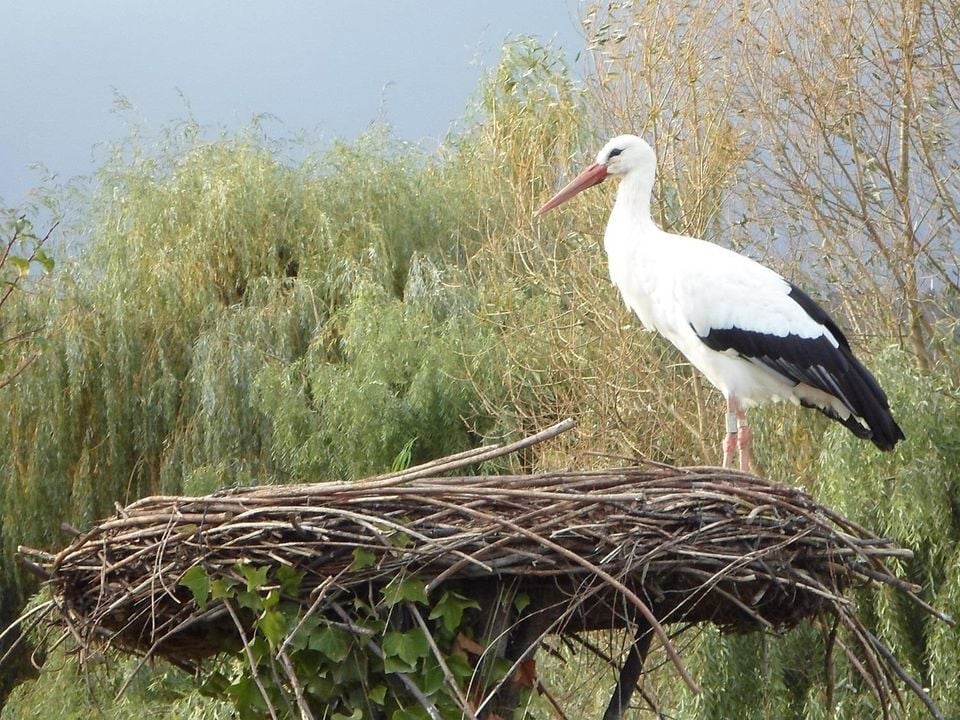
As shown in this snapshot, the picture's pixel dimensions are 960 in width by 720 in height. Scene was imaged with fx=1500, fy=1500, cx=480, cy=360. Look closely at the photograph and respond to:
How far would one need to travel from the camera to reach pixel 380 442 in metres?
10.4

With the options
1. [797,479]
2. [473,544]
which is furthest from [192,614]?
[797,479]

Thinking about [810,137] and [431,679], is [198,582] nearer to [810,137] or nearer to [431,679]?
[431,679]

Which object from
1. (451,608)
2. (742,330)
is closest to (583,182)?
(742,330)

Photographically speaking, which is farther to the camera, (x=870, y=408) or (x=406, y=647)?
(x=870, y=408)

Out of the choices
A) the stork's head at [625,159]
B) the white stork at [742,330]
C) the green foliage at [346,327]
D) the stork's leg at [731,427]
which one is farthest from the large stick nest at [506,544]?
the green foliage at [346,327]

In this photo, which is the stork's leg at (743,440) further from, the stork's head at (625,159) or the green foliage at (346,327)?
the green foliage at (346,327)

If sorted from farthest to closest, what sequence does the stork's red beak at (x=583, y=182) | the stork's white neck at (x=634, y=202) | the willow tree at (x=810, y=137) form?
the willow tree at (x=810, y=137) → the stork's red beak at (x=583, y=182) → the stork's white neck at (x=634, y=202)

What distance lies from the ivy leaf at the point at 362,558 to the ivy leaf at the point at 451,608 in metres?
0.28

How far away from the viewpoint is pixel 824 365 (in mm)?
5469

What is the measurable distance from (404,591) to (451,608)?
0.24m

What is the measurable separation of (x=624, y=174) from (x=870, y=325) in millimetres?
4286

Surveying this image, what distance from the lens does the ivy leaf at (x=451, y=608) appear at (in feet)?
13.5

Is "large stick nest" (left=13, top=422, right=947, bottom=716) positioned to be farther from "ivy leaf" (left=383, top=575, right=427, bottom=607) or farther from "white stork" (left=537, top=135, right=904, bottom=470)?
"white stork" (left=537, top=135, right=904, bottom=470)

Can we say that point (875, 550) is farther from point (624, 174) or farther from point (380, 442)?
point (380, 442)
